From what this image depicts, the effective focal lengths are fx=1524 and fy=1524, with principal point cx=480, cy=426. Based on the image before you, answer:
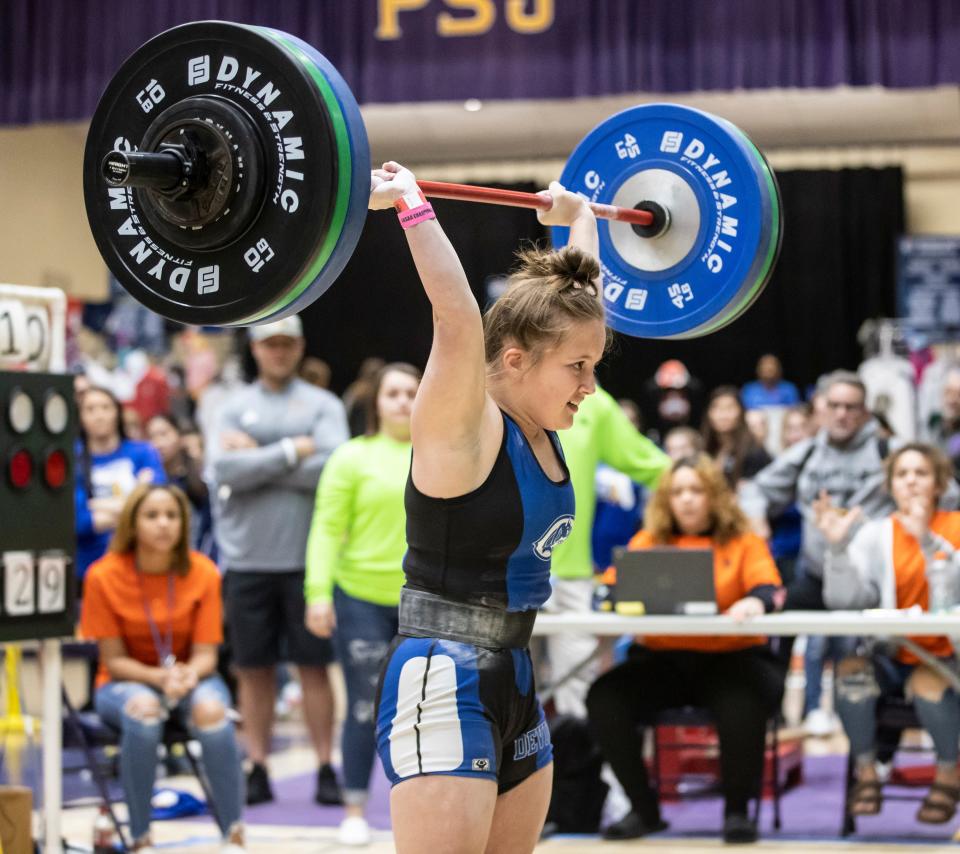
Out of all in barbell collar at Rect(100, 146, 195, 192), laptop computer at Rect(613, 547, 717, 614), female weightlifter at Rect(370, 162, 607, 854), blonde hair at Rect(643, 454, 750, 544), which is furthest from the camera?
blonde hair at Rect(643, 454, 750, 544)

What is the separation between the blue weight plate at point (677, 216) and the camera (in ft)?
10.4

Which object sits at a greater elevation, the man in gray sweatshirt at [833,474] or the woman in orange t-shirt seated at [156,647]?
the man in gray sweatshirt at [833,474]

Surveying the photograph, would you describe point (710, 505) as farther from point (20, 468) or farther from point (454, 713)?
point (454, 713)

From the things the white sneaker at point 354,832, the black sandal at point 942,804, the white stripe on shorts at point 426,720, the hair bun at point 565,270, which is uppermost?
the hair bun at point 565,270

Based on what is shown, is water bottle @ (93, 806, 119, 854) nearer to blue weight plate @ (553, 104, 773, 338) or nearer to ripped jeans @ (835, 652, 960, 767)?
ripped jeans @ (835, 652, 960, 767)

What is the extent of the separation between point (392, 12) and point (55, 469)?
17.1ft

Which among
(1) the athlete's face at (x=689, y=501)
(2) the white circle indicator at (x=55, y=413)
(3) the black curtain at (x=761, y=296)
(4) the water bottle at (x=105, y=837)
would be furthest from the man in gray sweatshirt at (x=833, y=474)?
(3) the black curtain at (x=761, y=296)

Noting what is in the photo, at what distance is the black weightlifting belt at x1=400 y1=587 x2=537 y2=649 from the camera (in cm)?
239

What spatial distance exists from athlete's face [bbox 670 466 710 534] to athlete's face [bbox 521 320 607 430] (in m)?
2.78

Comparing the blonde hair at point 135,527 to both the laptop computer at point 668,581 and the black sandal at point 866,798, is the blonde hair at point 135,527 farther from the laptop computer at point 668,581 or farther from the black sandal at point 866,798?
the black sandal at point 866,798

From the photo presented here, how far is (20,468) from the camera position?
13.9 ft

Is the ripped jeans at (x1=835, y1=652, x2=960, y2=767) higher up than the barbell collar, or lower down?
lower down

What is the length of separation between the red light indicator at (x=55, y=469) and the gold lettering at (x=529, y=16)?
5.20 m

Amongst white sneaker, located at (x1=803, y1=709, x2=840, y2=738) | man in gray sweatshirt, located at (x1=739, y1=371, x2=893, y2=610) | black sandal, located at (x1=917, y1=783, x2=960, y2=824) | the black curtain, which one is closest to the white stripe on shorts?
black sandal, located at (x1=917, y1=783, x2=960, y2=824)
